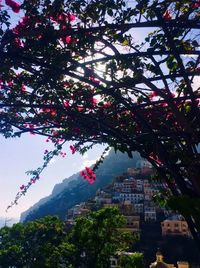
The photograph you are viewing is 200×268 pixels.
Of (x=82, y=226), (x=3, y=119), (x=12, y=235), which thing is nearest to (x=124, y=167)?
(x=12, y=235)

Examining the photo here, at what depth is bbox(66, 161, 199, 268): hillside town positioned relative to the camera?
269 ft

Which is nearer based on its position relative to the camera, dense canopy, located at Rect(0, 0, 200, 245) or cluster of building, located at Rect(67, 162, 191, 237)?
dense canopy, located at Rect(0, 0, 200, 245)

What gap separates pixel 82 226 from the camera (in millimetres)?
31578

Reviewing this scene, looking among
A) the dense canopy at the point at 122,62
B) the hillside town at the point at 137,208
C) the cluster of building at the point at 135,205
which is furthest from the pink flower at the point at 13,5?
the cluster of building at the point at 135,205

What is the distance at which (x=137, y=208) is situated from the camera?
3925 inches

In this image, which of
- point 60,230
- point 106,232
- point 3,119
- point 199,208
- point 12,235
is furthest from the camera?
point 12,235

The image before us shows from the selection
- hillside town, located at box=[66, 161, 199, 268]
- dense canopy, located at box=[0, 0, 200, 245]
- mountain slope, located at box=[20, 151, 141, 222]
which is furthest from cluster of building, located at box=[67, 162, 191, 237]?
dense canopy, located at box=[0, 0, 200, 245]

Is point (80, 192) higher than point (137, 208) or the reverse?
higher

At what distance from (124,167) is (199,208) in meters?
178

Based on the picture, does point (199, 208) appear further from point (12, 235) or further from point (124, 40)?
point (12, 235)

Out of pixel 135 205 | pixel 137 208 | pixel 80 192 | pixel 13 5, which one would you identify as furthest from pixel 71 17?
pixel 80 192

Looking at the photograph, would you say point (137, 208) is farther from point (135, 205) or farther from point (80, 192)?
point (80, 192)

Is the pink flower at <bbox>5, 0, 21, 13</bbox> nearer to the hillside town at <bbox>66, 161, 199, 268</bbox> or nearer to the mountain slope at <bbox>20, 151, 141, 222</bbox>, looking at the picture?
the hillside town at <bbox>66, 161, 199, 268</bbox>

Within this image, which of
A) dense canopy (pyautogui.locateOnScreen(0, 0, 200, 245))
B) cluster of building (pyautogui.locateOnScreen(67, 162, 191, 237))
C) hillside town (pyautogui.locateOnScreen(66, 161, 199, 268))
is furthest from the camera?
cluster of building (pyautogui.locateOnScreen(67, 162, 191, 237))
